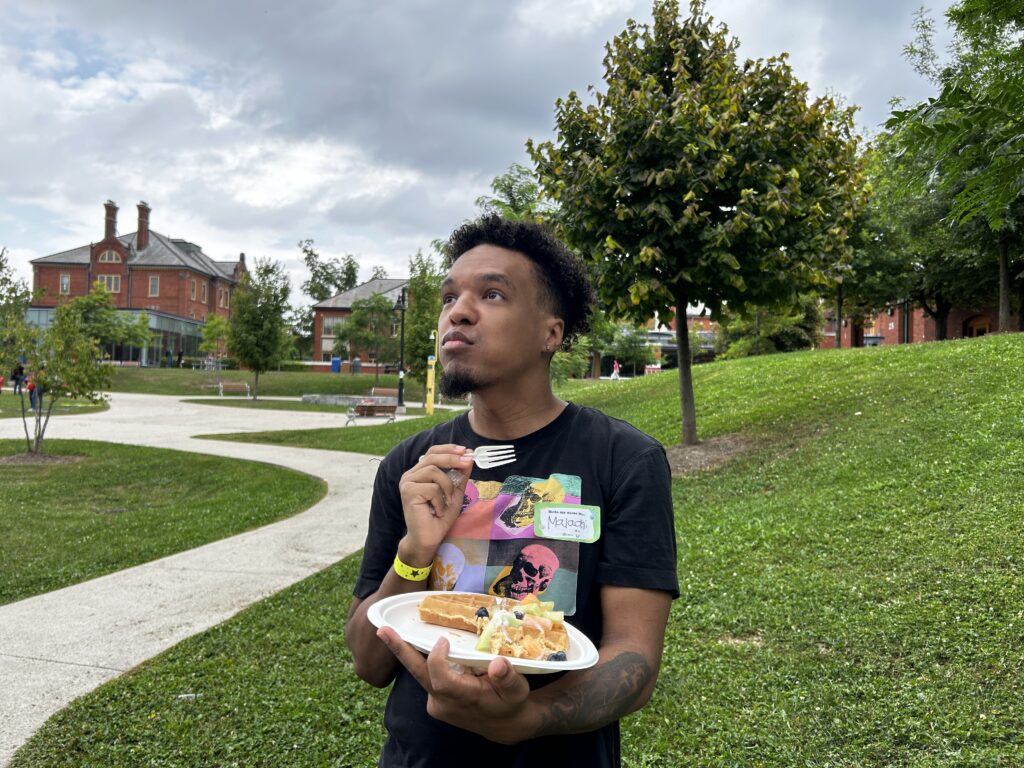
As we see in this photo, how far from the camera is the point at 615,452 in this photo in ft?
5.46

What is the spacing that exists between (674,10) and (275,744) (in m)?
10.4

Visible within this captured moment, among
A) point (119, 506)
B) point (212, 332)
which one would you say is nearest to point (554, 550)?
point (119, 506)

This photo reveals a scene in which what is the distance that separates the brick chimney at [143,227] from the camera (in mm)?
68250

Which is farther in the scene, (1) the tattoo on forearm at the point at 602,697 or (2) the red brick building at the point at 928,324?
(2) the red brick building at the point at 928,324

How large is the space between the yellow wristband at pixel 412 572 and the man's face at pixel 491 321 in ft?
1.39

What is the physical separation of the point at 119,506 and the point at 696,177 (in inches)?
382

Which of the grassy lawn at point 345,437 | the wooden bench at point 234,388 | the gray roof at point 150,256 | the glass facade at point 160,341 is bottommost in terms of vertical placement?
the grassy lawn at point 345,437

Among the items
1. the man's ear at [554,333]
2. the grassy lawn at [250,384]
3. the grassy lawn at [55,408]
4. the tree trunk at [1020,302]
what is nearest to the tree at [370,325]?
the grassy lawn at [250,384]

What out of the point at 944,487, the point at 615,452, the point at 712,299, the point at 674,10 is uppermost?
the point at 674,10

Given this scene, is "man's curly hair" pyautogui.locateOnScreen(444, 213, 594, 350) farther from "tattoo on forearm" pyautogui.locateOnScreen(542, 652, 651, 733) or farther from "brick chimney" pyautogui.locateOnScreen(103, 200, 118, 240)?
"brick chimney" pyautogui.locateOnScreen(103, 200, 118, 240)

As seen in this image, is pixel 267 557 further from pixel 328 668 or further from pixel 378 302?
pixel 378 302

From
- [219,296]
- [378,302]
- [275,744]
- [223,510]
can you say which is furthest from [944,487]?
[219,296]

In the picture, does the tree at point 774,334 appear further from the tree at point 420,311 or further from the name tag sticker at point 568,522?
the name tag sticker at point 568,522

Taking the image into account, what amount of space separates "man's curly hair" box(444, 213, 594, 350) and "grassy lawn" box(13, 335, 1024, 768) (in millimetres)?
2593
